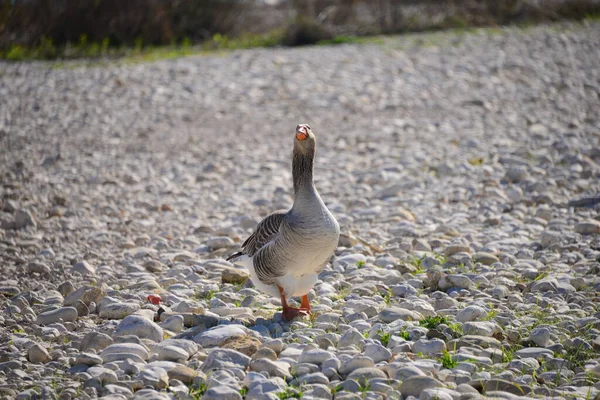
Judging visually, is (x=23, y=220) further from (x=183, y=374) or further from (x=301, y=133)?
(x=183, y=374)

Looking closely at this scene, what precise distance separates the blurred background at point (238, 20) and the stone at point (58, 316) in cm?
1494

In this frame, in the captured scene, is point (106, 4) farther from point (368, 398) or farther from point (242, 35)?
point (368, 398)

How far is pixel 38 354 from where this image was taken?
16.1 ft

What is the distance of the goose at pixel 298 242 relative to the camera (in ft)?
17.5

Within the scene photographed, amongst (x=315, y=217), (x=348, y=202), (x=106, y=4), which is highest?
(x=106, y=4)

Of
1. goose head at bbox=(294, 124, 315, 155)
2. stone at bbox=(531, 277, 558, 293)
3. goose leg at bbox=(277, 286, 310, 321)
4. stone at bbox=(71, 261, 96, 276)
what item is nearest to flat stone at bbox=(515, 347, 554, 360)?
stone at bbox=(531, 277, 558, 293)

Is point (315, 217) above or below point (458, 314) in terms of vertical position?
above

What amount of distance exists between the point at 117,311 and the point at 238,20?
20.8 metres

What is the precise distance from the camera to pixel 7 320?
5754 millimetres

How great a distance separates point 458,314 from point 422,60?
14.1 metres

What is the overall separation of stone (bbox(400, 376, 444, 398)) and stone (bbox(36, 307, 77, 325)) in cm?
270

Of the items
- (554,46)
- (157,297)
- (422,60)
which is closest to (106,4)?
(422,60)

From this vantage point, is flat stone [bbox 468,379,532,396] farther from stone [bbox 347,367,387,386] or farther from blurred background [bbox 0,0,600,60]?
blurred background [bbox 0,0,600,60]

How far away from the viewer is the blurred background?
20719mm
